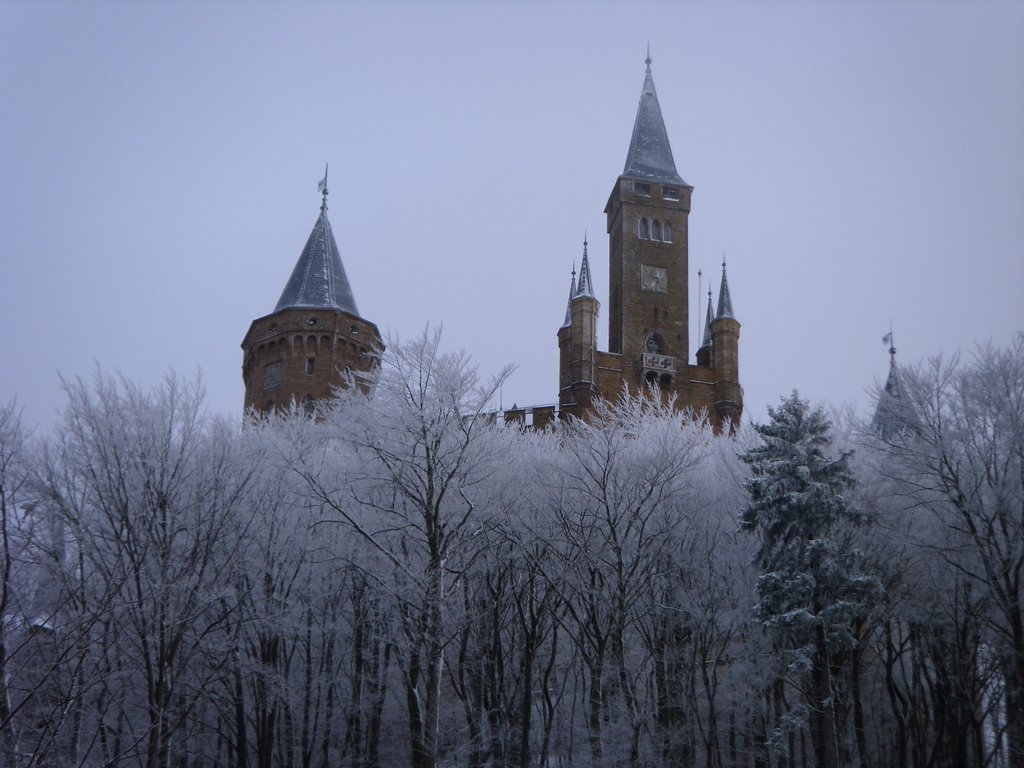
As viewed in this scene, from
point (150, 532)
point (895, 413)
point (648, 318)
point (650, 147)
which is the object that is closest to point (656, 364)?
point (648, 318)

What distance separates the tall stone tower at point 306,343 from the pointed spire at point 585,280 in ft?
A: 34.0

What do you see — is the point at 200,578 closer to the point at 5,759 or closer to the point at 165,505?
the point at 165,505

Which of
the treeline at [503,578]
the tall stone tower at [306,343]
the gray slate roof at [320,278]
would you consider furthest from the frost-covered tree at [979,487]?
the gray slate roof at [320,278]

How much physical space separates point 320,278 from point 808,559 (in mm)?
39943

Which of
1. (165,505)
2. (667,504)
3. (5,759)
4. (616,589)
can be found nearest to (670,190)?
(667,504)

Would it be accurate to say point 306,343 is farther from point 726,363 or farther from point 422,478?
point 422,478

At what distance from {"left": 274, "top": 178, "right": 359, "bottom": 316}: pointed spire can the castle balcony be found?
15.1 m

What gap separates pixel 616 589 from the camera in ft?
84.8

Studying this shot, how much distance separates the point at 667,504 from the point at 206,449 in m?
11.5

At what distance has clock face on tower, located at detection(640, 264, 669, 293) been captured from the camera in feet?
193

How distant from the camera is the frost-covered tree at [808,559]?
23.8 m

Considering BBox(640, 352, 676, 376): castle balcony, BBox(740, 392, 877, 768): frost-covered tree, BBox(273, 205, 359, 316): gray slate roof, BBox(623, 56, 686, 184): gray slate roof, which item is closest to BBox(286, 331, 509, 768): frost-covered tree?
BBox(740, 392, 877, 768): frost-covered tree

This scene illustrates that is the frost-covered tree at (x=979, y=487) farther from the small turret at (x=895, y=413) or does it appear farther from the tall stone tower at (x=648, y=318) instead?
the tall stone tower at (x=648, y=318)

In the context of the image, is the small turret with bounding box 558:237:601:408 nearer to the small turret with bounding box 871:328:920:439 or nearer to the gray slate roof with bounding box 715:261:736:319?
the gray slate roof with bounding box 715:261:736:319
